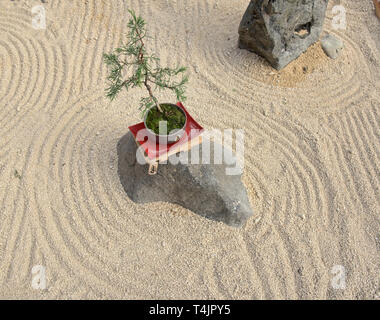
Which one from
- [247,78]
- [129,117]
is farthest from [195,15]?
[129,117]

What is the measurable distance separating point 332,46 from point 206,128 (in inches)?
116

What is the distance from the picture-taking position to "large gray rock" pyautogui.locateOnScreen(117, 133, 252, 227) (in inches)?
168

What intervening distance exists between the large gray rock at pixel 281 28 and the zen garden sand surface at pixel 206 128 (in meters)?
0.21

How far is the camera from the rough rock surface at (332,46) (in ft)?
20.6

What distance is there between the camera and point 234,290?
414cm

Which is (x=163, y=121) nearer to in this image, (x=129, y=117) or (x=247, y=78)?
(x=129, y=117)

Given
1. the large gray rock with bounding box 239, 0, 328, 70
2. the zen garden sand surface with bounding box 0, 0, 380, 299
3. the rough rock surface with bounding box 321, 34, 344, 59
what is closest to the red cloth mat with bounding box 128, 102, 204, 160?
the zen garden sand surface with bounding box 0, 0, 380, 299

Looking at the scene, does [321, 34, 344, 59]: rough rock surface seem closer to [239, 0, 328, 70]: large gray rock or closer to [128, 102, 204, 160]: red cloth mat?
[239, 0, 328, 70]: large gray rock

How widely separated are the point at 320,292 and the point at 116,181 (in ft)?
9.80

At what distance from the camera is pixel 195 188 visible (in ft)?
14.1

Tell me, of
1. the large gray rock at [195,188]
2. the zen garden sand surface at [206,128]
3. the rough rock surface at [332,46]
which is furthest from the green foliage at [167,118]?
the rough rock surface at [332,46]

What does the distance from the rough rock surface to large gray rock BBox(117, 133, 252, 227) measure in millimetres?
3367

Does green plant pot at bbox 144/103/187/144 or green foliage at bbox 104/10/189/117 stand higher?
green foliage at bbox 104/10/189/117

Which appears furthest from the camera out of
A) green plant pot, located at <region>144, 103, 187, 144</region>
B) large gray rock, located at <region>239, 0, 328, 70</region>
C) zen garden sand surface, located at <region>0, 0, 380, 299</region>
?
large gray rock, located at <region>239, 0, 328, 70</region>
